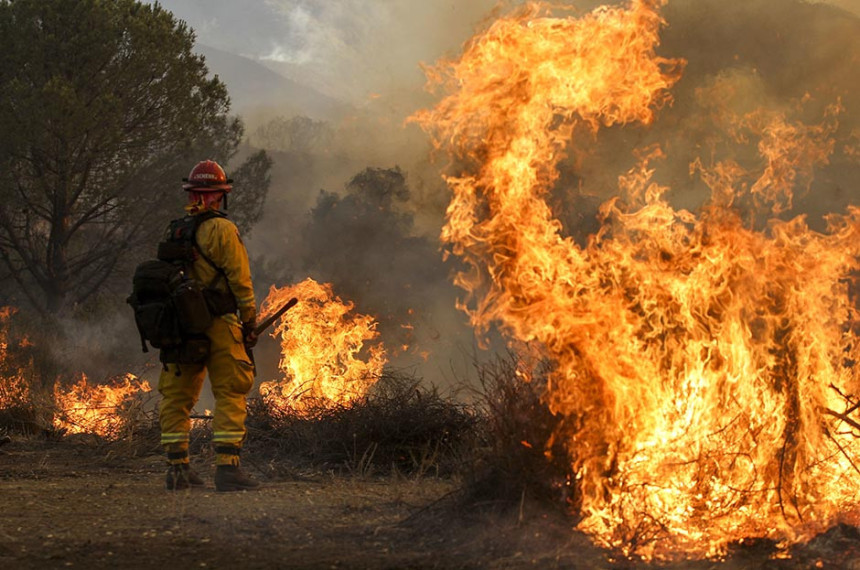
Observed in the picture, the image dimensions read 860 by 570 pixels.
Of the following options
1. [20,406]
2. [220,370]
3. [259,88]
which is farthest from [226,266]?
[259,88]

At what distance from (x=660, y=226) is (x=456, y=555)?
2099 mm

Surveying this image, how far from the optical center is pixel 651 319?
4871 mm

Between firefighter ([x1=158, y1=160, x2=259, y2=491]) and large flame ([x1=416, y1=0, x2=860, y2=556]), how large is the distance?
160 cm

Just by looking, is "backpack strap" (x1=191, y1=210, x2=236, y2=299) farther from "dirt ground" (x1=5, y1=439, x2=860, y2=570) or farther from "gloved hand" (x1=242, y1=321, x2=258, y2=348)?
"dirt ground" (x1=5, y1=439, x2=860, y2=570)

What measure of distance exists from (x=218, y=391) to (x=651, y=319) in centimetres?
281

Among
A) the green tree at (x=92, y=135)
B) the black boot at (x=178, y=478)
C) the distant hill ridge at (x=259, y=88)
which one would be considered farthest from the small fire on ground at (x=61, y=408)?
the distant hill ridge at (x=259, y=88)

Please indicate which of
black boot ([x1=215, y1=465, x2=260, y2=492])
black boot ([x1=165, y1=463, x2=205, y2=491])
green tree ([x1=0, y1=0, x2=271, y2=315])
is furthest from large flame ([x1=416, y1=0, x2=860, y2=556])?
green tree ([x1=0, y1=0, x2=271, y2=315])

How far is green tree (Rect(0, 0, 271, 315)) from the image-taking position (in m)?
16.0

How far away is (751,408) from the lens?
4711 mm

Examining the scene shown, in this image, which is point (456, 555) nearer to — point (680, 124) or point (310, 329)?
point (310, 329)

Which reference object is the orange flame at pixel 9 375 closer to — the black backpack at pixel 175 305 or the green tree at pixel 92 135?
the green tree at pixel 92 135

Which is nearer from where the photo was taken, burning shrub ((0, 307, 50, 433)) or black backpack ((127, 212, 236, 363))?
black backpack ((127, 212, 236, 363))

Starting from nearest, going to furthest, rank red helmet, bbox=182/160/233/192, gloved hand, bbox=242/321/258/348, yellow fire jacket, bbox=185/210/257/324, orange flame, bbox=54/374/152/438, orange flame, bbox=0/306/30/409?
yellow fire jacket, bbox=185/210/257/324, gloved hand, bbox=242/321/258/348, red helmet, bbox=182/160/233/192, orange flame, bbox=54/374/152/438, orange flame, bbox=0/306/30/409

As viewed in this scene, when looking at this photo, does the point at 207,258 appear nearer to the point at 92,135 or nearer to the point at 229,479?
the point at 229,479
